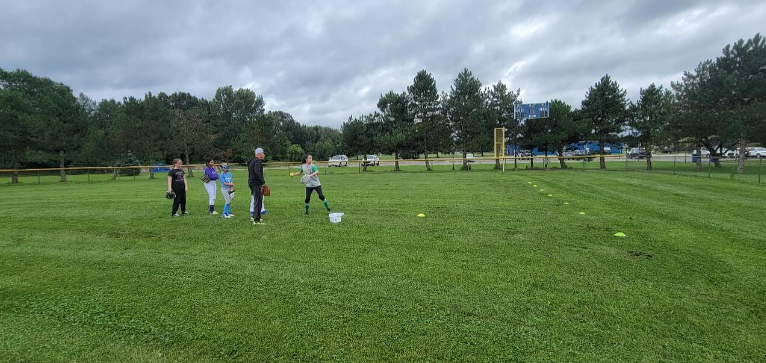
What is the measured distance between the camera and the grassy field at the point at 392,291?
294 cm

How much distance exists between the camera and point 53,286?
4.38 metres

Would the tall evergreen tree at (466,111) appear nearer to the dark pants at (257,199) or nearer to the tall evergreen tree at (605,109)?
the tall evergreen tree at (605,109)

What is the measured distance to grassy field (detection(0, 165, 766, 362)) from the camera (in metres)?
2.94

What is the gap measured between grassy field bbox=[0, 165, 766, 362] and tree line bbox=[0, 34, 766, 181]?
2439cm

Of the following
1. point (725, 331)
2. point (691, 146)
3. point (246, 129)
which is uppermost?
point (246, 129)

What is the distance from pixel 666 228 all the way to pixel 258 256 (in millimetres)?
7806

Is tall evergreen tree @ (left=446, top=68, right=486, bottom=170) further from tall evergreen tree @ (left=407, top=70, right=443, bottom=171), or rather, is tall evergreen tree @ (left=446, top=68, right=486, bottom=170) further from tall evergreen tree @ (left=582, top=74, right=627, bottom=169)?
tall evergreen tree @ (left=582, top=74, right=627, bottom=169)

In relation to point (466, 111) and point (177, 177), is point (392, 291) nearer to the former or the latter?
point (177, 177)

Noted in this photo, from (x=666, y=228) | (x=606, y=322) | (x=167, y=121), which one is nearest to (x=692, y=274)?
(x=606, y=322)

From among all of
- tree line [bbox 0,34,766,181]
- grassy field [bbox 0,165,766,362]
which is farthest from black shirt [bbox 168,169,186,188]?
tree line [bbox 0,34,766,181]

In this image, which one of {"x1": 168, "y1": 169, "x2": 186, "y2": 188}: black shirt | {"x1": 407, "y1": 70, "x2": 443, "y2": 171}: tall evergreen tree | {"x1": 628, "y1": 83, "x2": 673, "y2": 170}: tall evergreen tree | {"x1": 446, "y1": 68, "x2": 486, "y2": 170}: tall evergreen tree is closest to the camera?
{"x1": 168, "y1": 169, "x2": 186, "y2": 188}: black shirt

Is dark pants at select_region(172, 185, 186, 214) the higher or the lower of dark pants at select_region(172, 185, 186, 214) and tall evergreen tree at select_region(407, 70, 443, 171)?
the lower

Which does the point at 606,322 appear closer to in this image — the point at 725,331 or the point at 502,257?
the point at 725,331

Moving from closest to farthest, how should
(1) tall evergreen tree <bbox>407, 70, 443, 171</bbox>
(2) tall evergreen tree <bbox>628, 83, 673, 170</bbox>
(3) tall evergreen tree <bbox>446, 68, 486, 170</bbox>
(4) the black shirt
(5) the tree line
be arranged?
(4) the black shirt < (5) the tree line < (2) tall evergreen tree <bbox>628, 83, 673, 170</bbox> < (3) tall evergreen tree <bbox>446, 68, 486, 170</bbox> < (1) tall evergreen tree <bbox>407, 70, 443, 171</bbox>
